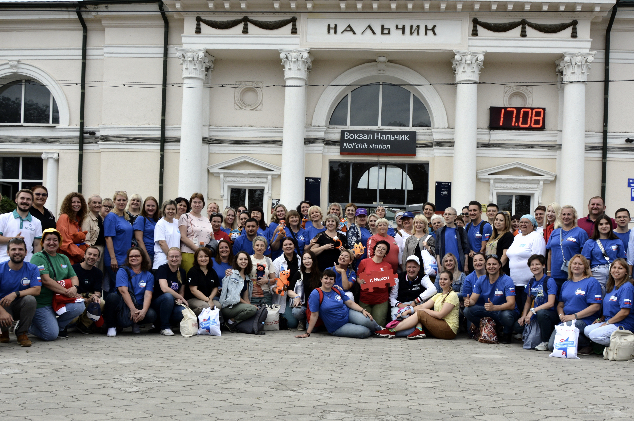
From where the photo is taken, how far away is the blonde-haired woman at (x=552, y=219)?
1195cm

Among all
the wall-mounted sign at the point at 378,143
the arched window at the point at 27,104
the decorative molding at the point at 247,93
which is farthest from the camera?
the arched window at the point at 27,104

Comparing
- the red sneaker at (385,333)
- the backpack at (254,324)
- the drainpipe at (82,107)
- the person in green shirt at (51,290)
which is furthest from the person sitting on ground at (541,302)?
the drainpipe at (82,107)

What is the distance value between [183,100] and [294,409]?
17332 millimetres

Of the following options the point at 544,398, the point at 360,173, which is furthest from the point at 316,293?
the point at 360,173

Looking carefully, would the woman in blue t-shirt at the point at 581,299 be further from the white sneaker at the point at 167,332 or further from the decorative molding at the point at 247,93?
the decorative molding at the point at 247,93

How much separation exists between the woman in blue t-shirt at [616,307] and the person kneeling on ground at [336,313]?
11.3 feet

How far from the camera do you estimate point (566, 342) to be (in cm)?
1024

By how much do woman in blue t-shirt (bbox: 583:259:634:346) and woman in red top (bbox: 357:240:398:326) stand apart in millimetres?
3312

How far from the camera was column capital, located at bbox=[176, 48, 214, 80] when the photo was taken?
22.2 m

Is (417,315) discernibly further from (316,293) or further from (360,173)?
(360,173)

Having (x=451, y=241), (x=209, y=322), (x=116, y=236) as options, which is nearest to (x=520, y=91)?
(x=451, y=241)

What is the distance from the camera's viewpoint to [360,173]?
23.2m

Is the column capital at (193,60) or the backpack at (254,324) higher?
the column capital at (193,60)

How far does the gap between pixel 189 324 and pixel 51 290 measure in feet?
7.15
